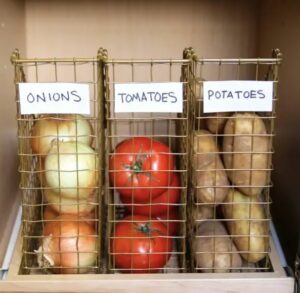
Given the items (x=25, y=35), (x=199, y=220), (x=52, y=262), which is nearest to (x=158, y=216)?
(x=199, y=220)

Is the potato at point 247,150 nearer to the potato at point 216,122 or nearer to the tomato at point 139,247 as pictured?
the potato at point 216,122

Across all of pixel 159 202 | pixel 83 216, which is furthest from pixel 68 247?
pixel 159 202

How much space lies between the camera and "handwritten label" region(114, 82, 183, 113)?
0.68 meters

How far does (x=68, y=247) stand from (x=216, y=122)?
0.96 feet

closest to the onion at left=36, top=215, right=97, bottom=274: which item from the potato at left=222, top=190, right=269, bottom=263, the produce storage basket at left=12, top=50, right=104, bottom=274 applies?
the produce storage basket at left=12, top=50, right=104, bottom=274

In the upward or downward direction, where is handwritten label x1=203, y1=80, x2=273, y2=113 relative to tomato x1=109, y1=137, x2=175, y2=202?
upward

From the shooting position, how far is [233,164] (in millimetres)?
745

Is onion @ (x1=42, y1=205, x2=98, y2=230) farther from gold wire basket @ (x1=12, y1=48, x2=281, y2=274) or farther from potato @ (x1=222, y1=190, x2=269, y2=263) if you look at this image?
potato @ (x1=222, y1=190, x2=269, y2=263)

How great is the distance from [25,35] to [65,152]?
431 mm

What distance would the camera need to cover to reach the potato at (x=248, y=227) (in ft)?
2.49

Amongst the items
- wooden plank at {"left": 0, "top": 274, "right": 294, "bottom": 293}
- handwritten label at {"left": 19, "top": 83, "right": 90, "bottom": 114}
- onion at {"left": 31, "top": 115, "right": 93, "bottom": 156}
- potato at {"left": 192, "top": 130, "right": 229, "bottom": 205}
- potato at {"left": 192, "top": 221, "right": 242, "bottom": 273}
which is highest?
handwritten label at {"left": 19, "top": 83, "right": 90, "bottom": 114}

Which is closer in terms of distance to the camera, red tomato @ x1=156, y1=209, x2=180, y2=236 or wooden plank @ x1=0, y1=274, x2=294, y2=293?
wooden plank @ x1=0, y1=274, x2=294, y2=293

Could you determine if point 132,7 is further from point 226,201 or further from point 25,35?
point 226,201

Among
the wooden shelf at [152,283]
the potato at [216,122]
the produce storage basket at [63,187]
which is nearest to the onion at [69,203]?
the produce storage basket at [63,187]
